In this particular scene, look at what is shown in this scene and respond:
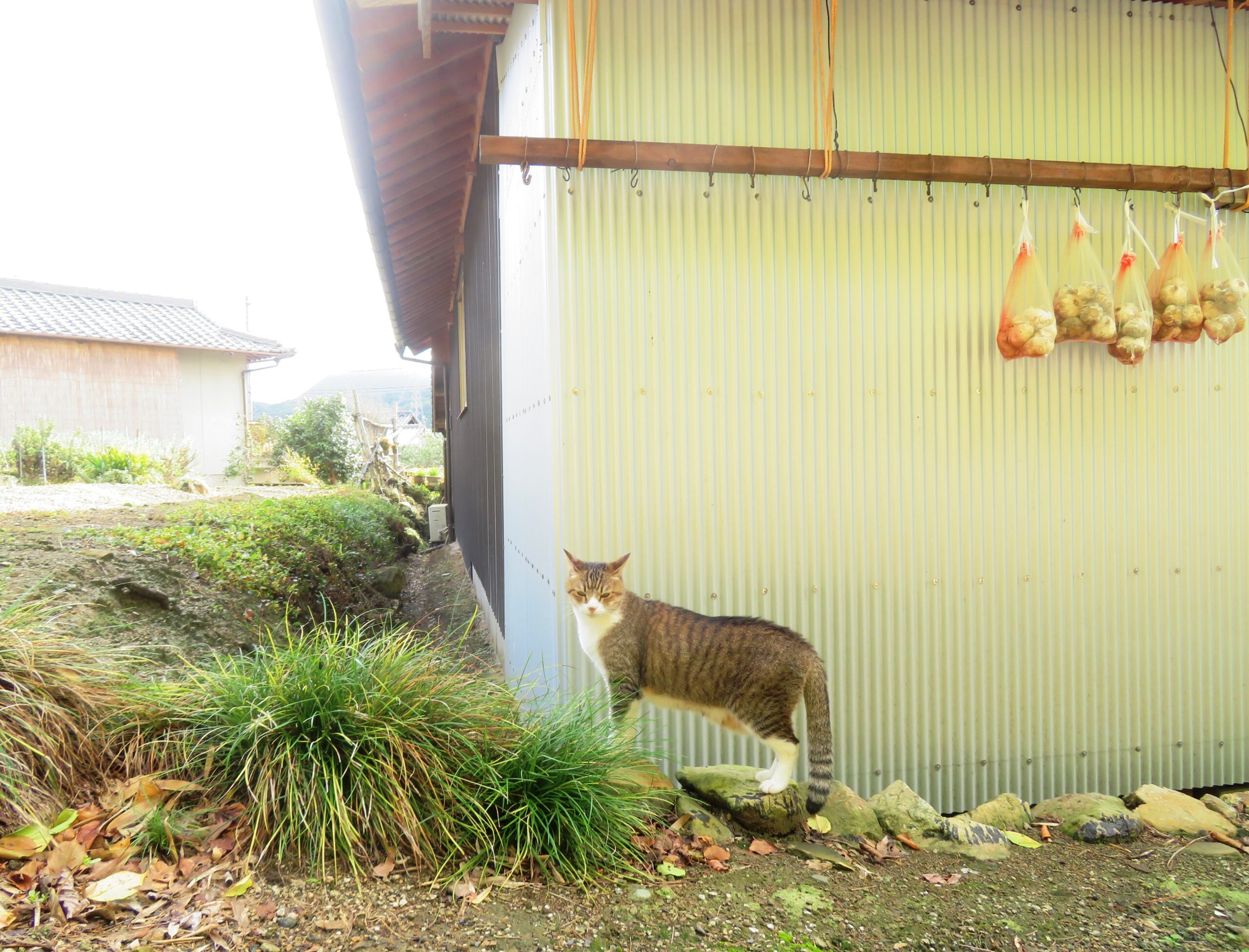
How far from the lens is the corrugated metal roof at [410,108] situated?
4.01 metres

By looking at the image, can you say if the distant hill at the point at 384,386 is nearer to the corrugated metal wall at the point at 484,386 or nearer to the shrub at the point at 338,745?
the corrugated metal wall at the point at 484,386

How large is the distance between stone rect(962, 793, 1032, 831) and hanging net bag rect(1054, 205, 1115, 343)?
206 centimetres

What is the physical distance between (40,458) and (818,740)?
14147mm

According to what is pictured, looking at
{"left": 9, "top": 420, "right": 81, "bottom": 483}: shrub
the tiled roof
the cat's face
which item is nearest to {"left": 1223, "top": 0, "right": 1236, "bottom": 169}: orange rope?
the cat's face

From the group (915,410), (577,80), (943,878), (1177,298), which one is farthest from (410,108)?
(943,878)

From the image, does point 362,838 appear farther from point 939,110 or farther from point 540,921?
point 939,110

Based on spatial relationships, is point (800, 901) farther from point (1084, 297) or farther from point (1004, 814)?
point (1084, 297)

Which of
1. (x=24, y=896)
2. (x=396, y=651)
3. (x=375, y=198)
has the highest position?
(x=375, y=198)

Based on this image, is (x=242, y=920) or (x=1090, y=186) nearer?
(x=242, y=920)

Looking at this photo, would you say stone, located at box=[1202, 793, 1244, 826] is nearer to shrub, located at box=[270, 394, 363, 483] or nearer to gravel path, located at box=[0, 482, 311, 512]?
gravel path, located at box=[0, 482, 311, 512]

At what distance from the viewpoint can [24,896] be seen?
2.04 metres

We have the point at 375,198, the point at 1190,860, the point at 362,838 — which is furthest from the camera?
the point at 375,198

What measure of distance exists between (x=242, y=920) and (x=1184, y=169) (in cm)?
469

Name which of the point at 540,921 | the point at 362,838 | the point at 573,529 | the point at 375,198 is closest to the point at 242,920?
the point at 362,838
